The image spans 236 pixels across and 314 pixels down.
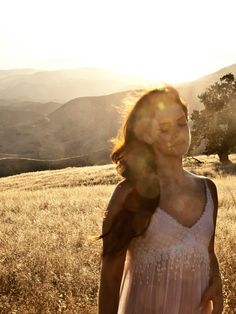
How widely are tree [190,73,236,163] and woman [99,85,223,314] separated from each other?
34.7m

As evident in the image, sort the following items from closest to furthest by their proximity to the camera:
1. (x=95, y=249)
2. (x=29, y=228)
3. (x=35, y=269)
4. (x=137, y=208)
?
1. (x=137, y=208)
2. (x=35, y=269)
3. (x=95, y=249)
4. (x=29, y=228)

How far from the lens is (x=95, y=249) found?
7.77 metres

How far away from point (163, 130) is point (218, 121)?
118ft

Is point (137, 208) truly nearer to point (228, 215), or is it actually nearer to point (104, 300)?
point (104, 300)

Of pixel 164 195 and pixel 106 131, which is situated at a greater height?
pixel 164 195

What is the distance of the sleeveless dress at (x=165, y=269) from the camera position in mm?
2633

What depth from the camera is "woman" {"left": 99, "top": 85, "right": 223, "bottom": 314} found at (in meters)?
2.60

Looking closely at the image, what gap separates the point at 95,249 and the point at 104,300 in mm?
5171

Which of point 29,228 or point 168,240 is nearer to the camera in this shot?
point 168,240

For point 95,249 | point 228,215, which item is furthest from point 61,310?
point 228,215

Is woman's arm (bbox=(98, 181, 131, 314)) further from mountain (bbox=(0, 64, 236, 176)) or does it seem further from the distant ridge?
mountain (bbox=(0, 64, 236, 176))

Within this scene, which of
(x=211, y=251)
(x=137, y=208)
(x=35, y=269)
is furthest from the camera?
(x=35, y=269)

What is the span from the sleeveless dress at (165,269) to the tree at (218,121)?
114 feet

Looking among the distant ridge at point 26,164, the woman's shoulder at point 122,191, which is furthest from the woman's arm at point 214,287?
the distant ridge at point 26,164
